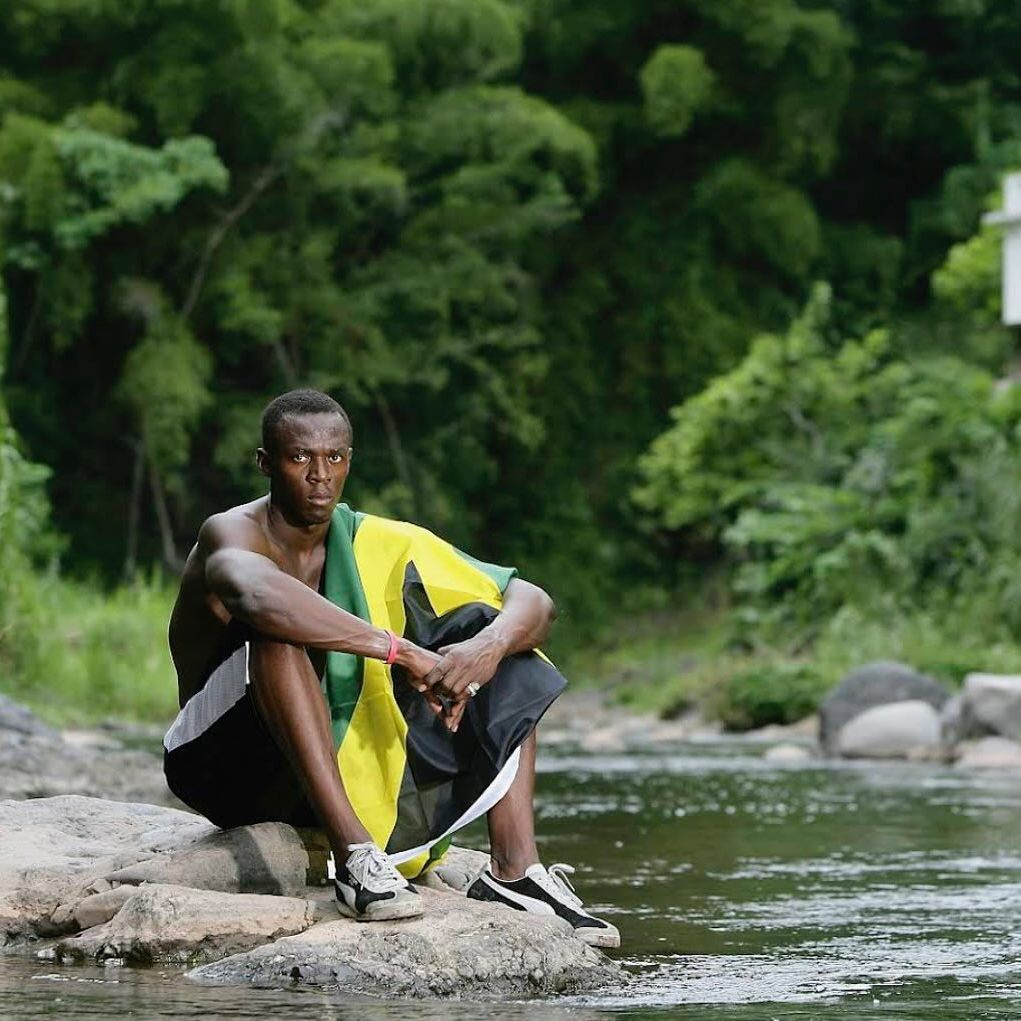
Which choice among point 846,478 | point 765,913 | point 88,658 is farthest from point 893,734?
point 765,913

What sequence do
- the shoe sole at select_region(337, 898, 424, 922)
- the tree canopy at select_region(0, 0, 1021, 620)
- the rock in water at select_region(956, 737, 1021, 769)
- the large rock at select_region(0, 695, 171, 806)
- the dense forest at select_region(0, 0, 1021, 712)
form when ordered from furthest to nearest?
1. the tree canopy at select_region(0, 0, 1021, 620)
2. the dense forest at select_region(0, 0, 1021, 712)
3. the rock in water at select_region(956, 737, 1021, 769)
4. the large rock at select_region(0, 695, 171, 806)
5. the shoe sole at select_region(337, 898, 424, 922)

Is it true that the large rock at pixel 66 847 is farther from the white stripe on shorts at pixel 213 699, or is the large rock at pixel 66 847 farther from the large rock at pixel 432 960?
the large rock at pixel 432 960

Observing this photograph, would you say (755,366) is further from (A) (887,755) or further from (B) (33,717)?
(B) (33,717)

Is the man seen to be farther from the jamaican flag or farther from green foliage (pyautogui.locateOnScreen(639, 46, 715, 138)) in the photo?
green foliage (pyautogui.locateOnScreen(639, 46, 715, 138))

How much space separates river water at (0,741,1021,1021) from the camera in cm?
402

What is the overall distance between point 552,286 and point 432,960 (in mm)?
25132

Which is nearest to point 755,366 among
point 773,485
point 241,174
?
point 773,485

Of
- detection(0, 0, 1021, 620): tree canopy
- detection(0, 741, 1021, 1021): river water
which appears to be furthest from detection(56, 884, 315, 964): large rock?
detection(0, 0, 1021, 620): tree canopy

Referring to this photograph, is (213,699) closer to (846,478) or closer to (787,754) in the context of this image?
(787,754)

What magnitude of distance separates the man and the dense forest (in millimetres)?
11394

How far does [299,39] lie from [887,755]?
542 inches

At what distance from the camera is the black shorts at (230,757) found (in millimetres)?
4668

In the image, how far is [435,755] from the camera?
15.0ft

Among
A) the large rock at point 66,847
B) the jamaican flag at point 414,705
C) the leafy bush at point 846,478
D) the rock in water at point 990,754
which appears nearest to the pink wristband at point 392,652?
the jamaican flag at point 414,705
